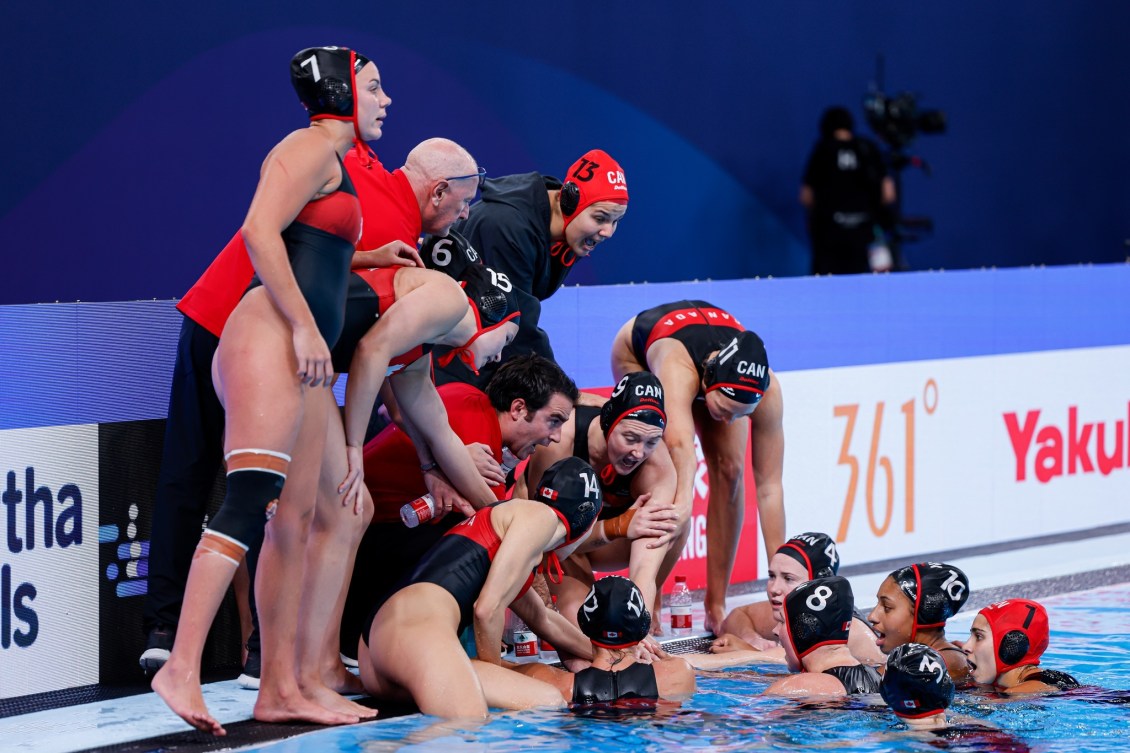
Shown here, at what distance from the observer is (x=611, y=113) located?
10.7 m

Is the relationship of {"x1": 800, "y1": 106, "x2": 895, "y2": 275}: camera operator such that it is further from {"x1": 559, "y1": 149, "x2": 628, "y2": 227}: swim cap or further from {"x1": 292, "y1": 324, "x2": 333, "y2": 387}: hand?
{"x1": 292, "y1": 324, "x2": 333, "y2": 387}: hand

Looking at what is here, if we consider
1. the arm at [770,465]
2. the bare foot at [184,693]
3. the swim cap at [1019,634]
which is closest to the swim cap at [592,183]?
the arm at [770,465]

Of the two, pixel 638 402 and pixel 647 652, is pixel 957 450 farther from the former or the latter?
pixel 647 652

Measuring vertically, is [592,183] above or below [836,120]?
below

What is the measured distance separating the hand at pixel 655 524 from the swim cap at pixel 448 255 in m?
1.16

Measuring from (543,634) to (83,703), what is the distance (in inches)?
59.8

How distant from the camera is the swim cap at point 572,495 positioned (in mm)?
5070

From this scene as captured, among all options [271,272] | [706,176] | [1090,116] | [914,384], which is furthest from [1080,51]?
[271,272]

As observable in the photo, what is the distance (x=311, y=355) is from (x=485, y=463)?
1265 millimetres

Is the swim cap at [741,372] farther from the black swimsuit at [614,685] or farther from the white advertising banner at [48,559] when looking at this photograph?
the white advertising banner at [48,559]

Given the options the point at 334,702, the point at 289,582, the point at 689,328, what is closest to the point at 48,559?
the point at 289,582

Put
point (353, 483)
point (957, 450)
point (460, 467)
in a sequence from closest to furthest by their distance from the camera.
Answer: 1. point (353, 483)
2. point (460, 467)
3. point (957, 450)

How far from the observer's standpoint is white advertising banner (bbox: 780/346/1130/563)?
24.1 ft

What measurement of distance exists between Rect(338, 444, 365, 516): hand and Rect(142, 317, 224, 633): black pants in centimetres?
52
